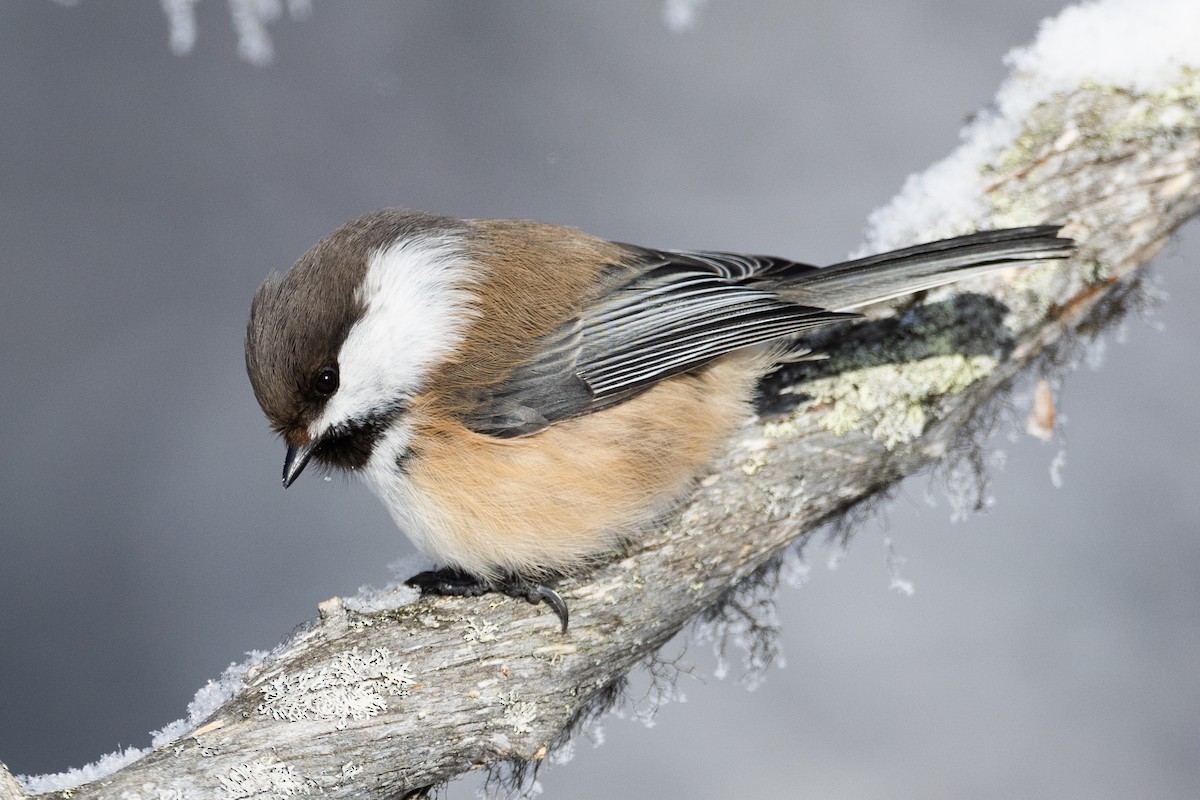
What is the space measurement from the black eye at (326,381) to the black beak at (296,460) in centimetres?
16

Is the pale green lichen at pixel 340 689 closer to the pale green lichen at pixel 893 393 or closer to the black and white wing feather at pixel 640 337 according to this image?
the black and white wing feather at pixel 640 337

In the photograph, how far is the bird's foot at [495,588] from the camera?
116 inches

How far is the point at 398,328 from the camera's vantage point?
2.82 meters

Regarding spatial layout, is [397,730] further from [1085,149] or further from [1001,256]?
[1085,149]

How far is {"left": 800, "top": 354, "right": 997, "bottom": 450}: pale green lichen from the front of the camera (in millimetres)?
3375

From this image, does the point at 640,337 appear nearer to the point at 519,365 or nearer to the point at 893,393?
the point at 519,365

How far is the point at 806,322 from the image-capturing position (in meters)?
3.07

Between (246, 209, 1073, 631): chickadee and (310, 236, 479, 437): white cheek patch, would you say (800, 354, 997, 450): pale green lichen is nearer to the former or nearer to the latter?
(246, 209, 1073, 631): chickadee

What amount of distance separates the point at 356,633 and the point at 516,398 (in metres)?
0.79

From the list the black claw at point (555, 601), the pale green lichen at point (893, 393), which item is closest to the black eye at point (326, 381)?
the black claw at point (555, 601)

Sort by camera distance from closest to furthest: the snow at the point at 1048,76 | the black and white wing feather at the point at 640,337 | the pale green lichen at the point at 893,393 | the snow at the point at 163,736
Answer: the snow at the point at 163,736
the black and white wing feather at the point at 640,337
the pale green lichen at the point at 893,393
the snow at the point at 1048,76

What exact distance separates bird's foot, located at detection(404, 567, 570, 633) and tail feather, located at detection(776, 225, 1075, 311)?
1193mm

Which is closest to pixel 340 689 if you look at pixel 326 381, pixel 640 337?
pixel 326 381

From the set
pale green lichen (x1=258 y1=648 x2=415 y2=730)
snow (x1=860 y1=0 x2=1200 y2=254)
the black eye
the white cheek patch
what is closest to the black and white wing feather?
the white cheek patch
